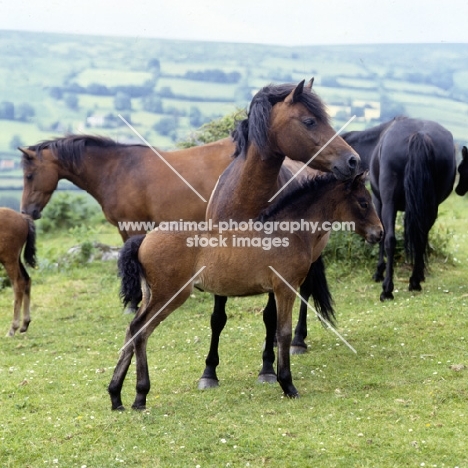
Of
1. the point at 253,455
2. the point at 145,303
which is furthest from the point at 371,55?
the point at 253,455

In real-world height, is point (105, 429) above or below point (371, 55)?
below

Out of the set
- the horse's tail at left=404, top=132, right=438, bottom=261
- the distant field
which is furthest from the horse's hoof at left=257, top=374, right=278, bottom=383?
the distant field

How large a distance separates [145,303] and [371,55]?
1217 centimetres

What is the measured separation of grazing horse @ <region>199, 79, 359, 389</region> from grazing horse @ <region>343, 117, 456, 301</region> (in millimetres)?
2897

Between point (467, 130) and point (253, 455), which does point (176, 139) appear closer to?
point (467, 130)

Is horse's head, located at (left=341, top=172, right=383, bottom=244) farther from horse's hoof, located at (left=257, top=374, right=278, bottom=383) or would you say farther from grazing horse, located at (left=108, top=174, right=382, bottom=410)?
horse's hoof, located at (left=257, top=374, right=278, bottom=383)

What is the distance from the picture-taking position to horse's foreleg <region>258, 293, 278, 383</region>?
695cm

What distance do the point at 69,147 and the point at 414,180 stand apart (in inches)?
188

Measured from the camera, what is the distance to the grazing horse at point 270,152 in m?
6.35

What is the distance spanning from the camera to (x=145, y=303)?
6.15 meters

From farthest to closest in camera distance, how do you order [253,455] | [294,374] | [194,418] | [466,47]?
[466,47]
[294,374]
[194,418]
[253,455]

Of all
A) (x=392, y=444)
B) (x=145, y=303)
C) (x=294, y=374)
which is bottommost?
(x=294, y=374)

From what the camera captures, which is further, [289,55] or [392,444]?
[289,55]

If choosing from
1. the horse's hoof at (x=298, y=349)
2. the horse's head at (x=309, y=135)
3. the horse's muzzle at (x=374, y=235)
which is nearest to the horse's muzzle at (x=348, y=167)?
the horse's head at (x=309, y=135)
